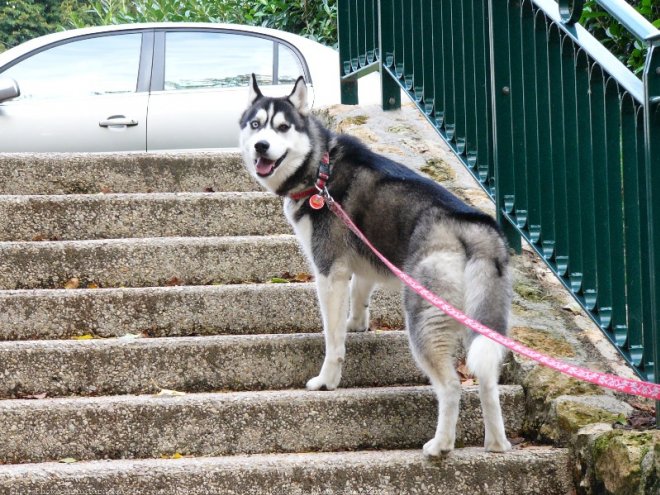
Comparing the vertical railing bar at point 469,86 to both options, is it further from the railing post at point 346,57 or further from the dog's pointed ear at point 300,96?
the railing post at point 346,57

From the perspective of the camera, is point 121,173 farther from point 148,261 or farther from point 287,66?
point 287,66

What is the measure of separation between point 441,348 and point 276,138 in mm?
1540

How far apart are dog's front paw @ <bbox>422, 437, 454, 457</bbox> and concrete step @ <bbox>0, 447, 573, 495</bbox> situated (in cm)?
3

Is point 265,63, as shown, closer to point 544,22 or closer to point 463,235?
point 544,22

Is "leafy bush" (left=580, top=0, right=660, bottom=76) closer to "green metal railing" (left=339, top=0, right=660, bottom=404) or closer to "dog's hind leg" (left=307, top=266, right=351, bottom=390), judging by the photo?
"green metal railing" (left=339, top=0, right=660, bottom=404)

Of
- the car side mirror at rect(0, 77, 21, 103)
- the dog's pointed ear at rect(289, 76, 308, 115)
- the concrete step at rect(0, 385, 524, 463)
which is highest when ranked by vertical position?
the dog's pointed ear at rect(289, 76, 308, 115)

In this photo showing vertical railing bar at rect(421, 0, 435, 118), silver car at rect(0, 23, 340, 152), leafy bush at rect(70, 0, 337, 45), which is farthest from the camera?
leafy bush at rect(70, 0, 337, 45)

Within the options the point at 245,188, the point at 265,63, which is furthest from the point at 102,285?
the point at 265,63

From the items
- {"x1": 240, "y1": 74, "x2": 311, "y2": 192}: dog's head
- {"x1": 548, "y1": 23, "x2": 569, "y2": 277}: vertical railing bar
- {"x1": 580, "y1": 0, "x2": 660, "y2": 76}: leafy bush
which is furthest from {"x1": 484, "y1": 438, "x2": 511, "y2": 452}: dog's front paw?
{"x1": 580, "y1": 0, "x2": 660, "y2": 76}: leafy bush

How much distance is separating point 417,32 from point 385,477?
3.26 metres

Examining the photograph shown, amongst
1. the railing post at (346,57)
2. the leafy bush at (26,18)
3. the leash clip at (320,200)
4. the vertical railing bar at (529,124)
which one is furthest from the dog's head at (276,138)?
the leafy bush at (26,18)

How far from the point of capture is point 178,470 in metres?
3.86

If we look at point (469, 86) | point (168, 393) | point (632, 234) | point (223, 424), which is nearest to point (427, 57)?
point (469, 86)

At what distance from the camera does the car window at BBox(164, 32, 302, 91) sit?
27.9 feet
